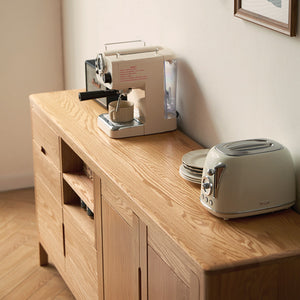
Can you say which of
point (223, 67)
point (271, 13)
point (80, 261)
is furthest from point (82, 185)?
point (271, 13)

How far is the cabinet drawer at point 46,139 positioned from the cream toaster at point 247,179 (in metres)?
1.10

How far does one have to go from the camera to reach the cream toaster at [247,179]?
5.71ft

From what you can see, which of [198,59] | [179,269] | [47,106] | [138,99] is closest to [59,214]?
[47,106]

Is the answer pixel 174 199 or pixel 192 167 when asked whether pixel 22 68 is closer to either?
pixel 192 167

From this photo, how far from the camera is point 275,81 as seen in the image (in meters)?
1.90

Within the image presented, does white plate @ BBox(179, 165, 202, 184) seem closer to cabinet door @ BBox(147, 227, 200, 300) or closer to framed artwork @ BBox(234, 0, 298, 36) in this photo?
cabinet door @ BBox(147, 227, 200, 300)

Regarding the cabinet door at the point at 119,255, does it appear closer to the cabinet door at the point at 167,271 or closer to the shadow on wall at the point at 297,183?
the cabinet door at the point at 167,271

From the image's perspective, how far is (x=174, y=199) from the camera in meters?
1.91

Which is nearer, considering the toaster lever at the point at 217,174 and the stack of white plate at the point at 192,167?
the toaster lever at the point at 217,174

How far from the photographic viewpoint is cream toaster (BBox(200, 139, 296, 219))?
174 cm

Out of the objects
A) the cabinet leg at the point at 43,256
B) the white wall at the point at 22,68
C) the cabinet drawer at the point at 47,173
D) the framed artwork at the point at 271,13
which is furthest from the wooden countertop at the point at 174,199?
the white wall at the point at 22,68

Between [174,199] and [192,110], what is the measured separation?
0.66 metres

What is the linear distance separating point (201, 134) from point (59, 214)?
85 centimetres

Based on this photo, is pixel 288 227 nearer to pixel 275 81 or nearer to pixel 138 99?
pixel 275 81
